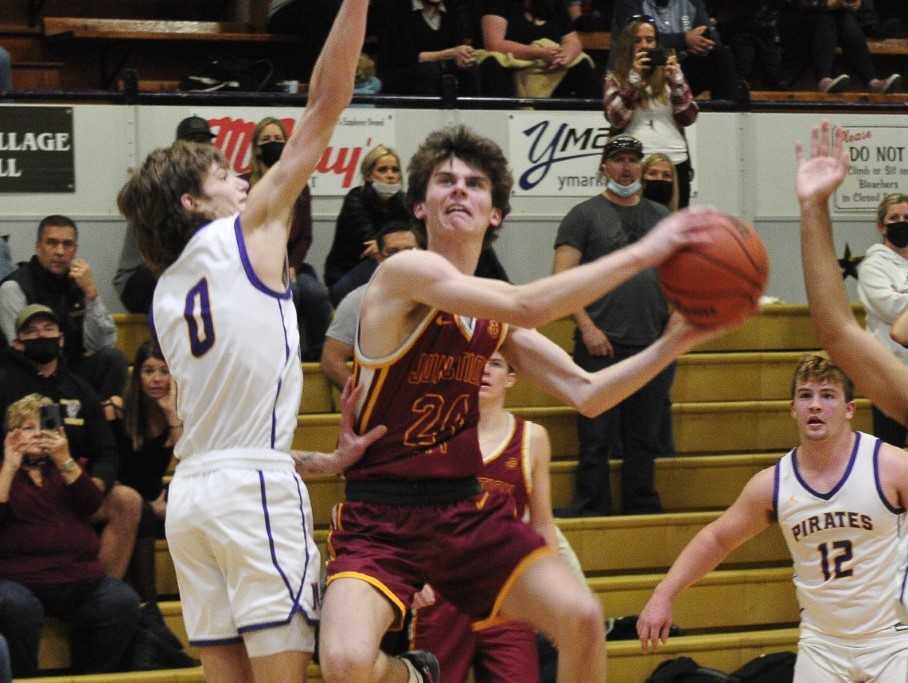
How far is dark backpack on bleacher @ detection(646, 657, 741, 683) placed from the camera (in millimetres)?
A: 6617

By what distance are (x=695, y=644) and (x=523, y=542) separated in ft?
9.79

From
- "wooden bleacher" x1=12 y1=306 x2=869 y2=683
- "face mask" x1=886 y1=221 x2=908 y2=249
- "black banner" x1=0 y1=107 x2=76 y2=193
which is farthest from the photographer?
"black banner" x1=0 y1=107 x2=76 y2=193

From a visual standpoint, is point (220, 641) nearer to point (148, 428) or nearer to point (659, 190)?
point (148, 428)

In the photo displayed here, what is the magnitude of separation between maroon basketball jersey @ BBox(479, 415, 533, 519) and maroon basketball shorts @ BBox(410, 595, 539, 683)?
45 cm

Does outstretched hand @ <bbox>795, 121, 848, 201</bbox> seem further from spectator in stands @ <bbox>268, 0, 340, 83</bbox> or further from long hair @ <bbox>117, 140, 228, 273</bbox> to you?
spectator in stands @ <bbox>268, 0, 340, 83</bbox>

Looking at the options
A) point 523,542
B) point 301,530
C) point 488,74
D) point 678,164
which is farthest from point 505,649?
point 488,74

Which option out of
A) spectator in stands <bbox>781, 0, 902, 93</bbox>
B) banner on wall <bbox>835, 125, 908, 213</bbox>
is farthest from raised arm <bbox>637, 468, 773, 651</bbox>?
spectator in stands <bbox>781, 0, 902, 93</bbox>

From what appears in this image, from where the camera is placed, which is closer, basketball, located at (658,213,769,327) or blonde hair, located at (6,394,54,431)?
basketball, located at (658,213,769,327)

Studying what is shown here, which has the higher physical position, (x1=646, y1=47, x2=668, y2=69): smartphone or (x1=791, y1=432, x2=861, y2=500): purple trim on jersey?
(x1=646, y1=47, x2=668, y2=69): smartphone

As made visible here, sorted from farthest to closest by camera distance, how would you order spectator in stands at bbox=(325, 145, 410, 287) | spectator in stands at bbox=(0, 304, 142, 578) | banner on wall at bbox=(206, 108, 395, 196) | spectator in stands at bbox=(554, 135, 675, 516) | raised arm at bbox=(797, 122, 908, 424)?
1. banner on wall at bbox=(206, 108, 395, 196)
2. spectator in stands at bbox=(325, 145, 410, 287)
3. spectator in stands at bbox=(554, 135, 675, 516)
4. spectator in stands at bbox=(0, 304, 142, 578)
5. raised arm at bbox=(797, 122, 908, 424)

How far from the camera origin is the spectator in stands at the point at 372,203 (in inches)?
320

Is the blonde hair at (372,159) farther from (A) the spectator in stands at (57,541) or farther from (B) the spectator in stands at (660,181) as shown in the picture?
(A) the spectator in stands at (57,541)

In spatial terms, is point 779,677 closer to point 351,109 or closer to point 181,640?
point 181,640

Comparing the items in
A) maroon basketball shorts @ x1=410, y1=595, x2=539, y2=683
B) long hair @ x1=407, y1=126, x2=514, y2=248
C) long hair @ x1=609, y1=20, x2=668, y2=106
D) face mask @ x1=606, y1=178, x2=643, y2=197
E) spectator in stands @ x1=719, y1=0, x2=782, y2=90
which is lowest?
maroon basketball shorts @ x1=410, y1=595, x2=539, y2=683
